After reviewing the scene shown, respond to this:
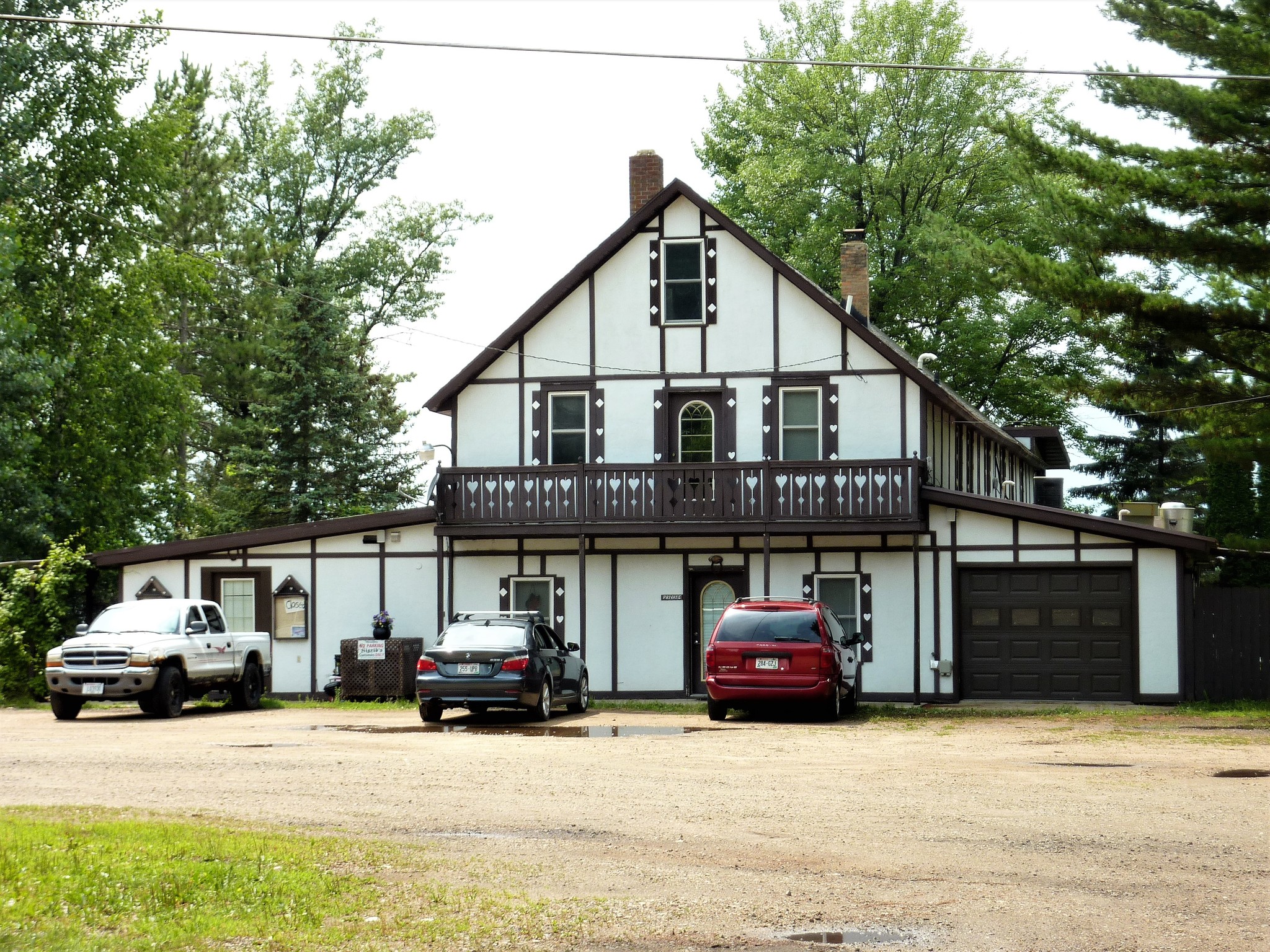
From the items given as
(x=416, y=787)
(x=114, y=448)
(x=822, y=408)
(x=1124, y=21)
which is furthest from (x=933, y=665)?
(x=114, y=448)

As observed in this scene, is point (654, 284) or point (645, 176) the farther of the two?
point (645, 176)

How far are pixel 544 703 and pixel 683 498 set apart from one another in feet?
20.4

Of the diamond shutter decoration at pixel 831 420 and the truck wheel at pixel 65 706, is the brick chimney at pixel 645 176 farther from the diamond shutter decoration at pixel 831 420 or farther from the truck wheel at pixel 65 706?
the truck wheel at pixel 65 706

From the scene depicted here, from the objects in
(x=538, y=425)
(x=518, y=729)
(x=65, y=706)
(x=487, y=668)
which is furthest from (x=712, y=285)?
(x=65, y=706)

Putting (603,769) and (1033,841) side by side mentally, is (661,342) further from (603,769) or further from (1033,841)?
(1033,841)

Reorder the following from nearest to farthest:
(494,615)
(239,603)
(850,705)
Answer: (494,615) < (850,705) < (239,603)

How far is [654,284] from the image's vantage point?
94.1ft

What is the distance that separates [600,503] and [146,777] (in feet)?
44.5

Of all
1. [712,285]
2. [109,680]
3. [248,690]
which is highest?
[712,285]

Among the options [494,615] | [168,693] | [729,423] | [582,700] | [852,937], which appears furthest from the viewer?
[729,423]

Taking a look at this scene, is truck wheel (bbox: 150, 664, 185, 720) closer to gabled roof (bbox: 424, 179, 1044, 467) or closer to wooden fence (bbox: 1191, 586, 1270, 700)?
gabled roof (bbox: 424, 179, 1044, 467)

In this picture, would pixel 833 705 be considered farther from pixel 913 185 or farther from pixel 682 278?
pixel 913 185

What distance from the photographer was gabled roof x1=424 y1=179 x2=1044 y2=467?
2739cm

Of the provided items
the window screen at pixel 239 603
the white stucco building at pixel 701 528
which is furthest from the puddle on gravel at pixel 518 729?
the window screen at pixel 239 603
